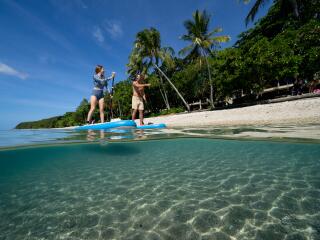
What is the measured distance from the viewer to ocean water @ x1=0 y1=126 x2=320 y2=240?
2.28 m

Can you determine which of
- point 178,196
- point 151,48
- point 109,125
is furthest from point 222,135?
point 151,48

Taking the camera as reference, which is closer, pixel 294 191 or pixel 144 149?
pixel 294 191

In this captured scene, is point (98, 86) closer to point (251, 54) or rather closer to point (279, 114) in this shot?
point (279, 114)

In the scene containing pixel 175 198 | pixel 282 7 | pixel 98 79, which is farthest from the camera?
pixel 282 7

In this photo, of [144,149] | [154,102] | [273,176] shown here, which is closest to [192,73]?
[154,102]

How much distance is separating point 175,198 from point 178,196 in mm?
85

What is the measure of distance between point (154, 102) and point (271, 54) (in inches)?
1146

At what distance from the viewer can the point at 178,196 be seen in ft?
10.5

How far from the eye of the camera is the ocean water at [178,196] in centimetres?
228

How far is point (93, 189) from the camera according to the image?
12.3 ft

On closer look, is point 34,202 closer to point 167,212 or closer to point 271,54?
point 167,212

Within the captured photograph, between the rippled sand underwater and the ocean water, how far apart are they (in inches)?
0.5

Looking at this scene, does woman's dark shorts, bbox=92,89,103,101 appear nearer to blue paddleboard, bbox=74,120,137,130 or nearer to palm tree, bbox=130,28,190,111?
blue paddleboard, bbox=74,120,137,130

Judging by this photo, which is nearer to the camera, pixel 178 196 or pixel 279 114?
pixel 178 196
